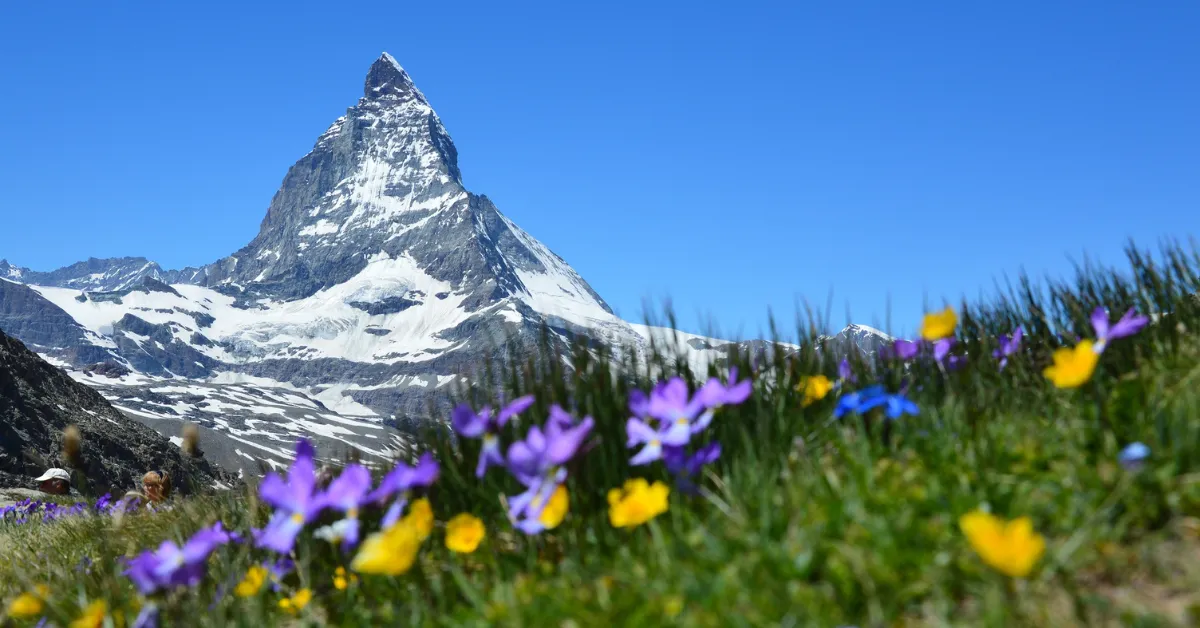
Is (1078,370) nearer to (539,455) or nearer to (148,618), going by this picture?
(539,455)

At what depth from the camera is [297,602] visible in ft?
9.83

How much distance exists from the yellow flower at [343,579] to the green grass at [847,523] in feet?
0.14

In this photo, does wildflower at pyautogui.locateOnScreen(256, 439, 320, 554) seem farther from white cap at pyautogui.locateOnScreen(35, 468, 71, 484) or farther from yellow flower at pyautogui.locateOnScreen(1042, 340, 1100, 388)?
white cap at pyautogui.locateOnScreen(35, 468, 71, 484)

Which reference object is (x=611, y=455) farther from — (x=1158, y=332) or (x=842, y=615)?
(x=1158, y=332)

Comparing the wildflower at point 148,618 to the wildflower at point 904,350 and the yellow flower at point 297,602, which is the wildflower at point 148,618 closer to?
the yellow flower at point 297,602

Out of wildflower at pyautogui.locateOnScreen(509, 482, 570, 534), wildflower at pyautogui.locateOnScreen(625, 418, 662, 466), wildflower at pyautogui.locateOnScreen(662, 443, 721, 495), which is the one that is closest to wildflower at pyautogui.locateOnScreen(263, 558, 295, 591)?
wildflower at pyautogui.locateOnScreen(509, 482, 570, 534)

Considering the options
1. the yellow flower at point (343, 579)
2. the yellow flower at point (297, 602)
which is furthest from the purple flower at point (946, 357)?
the yellow flower at point (297, 602)

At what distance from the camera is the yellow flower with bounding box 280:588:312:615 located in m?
2.91

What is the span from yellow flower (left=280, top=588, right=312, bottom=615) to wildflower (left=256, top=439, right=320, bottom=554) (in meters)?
0.16

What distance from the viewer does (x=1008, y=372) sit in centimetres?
412

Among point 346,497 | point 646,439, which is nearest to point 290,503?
point 346,497

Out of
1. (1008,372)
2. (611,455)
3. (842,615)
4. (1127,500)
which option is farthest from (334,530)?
(1008,372)

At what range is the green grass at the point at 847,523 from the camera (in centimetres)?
211

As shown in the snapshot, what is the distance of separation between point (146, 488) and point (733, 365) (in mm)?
7602
